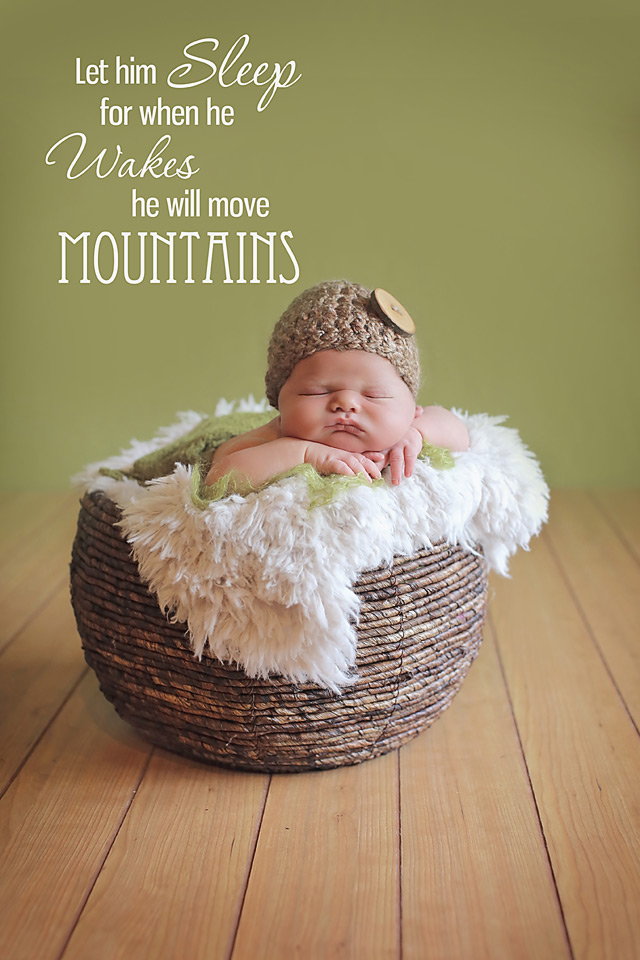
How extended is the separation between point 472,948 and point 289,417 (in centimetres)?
66

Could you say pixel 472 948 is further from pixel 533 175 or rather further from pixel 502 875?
pixel 533 175

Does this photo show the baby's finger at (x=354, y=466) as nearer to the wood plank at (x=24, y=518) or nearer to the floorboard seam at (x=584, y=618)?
the floorboard seam at (x=584, y=618)

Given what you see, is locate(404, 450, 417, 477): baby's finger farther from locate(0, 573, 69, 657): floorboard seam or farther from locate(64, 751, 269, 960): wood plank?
locate(0, 573, 69, 657): floorboard seam

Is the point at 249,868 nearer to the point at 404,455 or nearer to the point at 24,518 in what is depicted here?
the point at 404,455

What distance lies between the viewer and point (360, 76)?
8.03 ft

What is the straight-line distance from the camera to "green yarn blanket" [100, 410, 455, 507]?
1.13 meters

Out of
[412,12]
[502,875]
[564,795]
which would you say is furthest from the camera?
[412,12]

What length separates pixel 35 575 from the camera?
1990 millimetres

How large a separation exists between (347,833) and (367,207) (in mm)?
1818

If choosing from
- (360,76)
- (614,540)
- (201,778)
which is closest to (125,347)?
(360,76)

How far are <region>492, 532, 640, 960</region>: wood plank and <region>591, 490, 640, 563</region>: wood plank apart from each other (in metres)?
0.38

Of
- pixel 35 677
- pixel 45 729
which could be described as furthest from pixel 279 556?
pixel 35 677

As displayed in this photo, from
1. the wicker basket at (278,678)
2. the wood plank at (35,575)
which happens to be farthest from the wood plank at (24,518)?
the wicker basket at (278,678)

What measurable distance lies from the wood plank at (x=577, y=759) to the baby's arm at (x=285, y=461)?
468 millimetres
